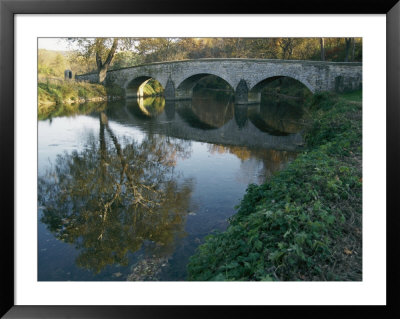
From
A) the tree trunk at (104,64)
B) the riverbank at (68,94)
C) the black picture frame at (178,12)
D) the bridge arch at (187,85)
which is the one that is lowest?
the black picture frame at (178,12)

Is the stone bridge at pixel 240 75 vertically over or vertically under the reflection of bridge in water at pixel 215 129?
over

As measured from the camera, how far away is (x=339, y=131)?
8.12 meters

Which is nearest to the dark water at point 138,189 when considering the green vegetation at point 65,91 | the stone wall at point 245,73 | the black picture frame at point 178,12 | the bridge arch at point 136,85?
the black picture frame at point 178,12

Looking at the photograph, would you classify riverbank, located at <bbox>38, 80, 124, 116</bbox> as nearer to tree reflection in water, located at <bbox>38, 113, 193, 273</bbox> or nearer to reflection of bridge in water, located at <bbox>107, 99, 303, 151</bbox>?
reflection of bridge in water, located at <bbox>107, 99, 303, 151</bbox>

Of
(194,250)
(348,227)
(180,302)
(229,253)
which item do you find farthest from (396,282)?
(194,250)

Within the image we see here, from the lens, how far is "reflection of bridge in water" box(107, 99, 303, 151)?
11023 mm

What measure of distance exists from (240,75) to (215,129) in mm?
9684

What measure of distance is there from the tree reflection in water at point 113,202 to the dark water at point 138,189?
0.01 m

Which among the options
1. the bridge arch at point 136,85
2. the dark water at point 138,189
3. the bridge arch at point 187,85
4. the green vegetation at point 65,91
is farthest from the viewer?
the bridge arch at point 136,85

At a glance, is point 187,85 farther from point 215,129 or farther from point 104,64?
point 215,129

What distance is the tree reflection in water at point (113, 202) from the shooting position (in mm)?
4438

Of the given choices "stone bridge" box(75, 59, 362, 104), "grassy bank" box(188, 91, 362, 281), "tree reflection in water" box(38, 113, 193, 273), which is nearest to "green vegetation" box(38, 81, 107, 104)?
"stone bridge" box(75, 59, 362, 104)

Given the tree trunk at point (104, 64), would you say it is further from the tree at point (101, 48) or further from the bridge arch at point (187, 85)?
the bridge arch at point (187, 85)

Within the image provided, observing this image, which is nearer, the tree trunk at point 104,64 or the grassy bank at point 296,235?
the grassy bank at point 296,235
